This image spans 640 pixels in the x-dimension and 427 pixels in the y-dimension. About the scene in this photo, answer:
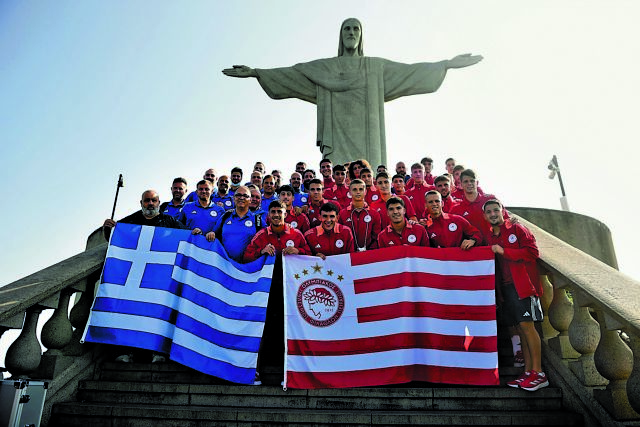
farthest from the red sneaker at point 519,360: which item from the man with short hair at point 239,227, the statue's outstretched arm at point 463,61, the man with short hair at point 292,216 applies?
the statue's outstretched arm at point 463,61

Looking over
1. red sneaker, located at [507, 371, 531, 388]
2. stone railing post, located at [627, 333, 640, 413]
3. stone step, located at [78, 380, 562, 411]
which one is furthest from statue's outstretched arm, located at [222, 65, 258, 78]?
stone railing post, located at [627, 333, 640, 413]

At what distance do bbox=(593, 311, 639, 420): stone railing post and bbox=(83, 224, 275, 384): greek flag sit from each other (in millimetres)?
3533

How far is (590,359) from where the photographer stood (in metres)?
4.92

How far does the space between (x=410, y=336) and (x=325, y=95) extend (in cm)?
1035

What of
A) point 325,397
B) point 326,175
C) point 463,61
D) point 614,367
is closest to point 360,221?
point 325,397

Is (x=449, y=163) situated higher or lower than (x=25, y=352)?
higher

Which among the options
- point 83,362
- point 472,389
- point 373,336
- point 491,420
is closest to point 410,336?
point 373,336

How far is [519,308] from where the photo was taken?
18.1ft

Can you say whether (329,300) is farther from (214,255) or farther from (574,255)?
(574,255)

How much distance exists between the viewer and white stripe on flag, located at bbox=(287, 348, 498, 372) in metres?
5.48

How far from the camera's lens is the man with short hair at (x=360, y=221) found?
7203 millimetres

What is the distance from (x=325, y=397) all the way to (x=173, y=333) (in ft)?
6.65

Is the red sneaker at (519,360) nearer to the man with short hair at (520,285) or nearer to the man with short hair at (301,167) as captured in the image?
the man with short hair at (520,285)

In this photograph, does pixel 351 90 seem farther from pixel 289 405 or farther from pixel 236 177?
pixel 289 405
